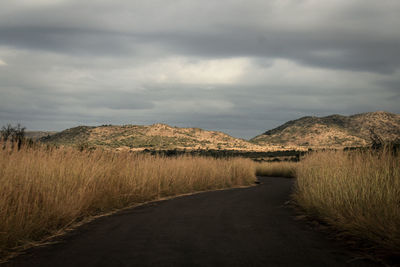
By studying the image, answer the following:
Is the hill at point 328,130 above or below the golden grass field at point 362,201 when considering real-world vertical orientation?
above

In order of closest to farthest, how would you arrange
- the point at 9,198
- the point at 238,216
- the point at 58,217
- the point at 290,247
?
the point at 290,247 → the point at 9,198 → the point at 58,217 → the point at 238,216

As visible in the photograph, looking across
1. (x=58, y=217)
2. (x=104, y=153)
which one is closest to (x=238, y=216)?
(x=58, y=217)

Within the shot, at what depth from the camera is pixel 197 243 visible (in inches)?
273

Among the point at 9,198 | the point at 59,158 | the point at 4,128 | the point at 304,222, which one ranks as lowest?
the point at 304,222

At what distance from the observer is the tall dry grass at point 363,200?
261 inches

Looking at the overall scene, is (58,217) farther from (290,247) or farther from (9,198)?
(290,247)

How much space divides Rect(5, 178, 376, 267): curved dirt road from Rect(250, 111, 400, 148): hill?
355 feet

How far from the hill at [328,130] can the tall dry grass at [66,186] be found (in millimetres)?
102658

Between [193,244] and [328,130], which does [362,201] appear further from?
[328,130]

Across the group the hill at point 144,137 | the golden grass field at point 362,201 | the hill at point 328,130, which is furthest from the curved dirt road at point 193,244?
the hill at point 328,130

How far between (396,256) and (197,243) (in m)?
3.22

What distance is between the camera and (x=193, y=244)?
6852mm

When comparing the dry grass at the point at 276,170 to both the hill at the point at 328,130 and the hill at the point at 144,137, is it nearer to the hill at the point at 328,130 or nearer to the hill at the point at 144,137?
the hill at the point at 144,137

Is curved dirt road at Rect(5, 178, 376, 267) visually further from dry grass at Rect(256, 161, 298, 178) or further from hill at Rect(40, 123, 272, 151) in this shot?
hill at Rect(40, 123, 272, 151)
